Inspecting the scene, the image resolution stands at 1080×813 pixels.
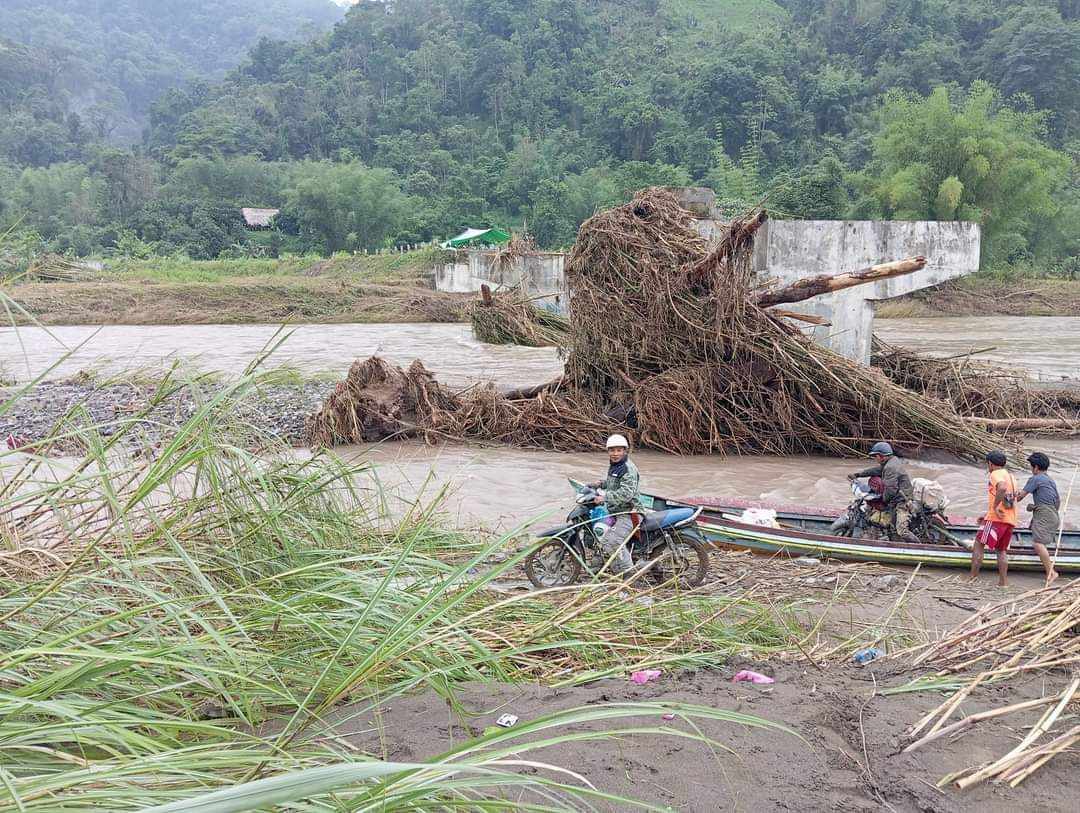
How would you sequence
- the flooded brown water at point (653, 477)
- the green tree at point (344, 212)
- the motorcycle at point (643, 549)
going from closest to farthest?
the motorcycle at point (643, 549) < the flooded brown water at point (653, 477) < the green tree at point (344, 212)

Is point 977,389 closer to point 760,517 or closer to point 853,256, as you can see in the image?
point 853,256

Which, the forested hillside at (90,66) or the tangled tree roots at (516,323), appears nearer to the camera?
the tangled tree roots at (516,323)

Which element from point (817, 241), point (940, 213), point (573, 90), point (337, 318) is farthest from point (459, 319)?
point (573, 90)

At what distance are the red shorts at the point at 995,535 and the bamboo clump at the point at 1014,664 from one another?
10.3 ft

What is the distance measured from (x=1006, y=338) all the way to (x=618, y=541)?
81.0ft

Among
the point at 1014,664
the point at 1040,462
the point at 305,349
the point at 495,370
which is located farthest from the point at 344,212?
the point at 1014,664

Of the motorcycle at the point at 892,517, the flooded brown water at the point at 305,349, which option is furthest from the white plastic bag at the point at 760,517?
the flooded brown water at the point at 305,349

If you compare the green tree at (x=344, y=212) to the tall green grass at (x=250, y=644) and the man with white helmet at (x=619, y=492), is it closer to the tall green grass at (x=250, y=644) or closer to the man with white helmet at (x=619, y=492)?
the man with white helmet at (x=619, y=492)

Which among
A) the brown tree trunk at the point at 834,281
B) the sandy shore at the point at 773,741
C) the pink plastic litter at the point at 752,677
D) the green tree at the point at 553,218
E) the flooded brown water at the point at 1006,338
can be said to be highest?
the green tree at the point at 553,218

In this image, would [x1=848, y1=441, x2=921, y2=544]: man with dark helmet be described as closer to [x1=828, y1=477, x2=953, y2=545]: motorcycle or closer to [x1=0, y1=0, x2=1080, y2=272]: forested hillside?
[x1=828, y1=477, x2=953, y2=545]: motorcycle

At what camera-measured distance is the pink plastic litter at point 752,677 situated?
142 inches

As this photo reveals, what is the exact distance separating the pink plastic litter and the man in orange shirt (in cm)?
457

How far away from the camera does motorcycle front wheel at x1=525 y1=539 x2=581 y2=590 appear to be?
6559mm

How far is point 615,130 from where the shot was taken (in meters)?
71.7
